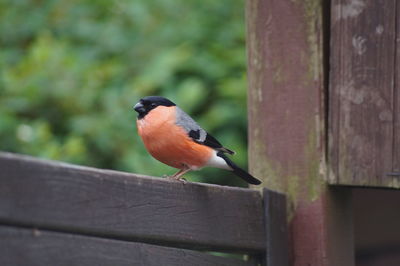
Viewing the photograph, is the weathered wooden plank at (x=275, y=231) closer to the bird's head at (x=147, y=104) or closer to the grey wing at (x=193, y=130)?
the grey wing at (x=193, y=130)

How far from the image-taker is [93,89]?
190 inches

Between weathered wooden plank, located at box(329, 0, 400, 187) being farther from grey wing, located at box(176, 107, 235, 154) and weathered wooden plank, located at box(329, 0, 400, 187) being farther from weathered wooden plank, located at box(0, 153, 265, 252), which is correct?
grey wing, located at box(176, 107, 235, 154)

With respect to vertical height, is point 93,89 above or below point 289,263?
above

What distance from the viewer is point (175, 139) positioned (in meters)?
3.23

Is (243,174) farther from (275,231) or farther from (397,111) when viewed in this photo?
(397,111)

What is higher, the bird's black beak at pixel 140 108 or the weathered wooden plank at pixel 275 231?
the bird's black beak at pixel 140 108

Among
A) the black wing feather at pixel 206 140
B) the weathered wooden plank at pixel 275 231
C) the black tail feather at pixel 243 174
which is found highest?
the black wing feather at pixel 206 140

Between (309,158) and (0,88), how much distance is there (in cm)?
237

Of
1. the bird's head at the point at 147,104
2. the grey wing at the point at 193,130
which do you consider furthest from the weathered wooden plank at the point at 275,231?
the bird's head at the point at 147,104

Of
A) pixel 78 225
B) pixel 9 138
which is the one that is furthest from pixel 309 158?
pixel 9 138

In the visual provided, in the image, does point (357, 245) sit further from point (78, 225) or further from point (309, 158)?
point (78, 225)

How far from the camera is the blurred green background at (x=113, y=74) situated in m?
4.57

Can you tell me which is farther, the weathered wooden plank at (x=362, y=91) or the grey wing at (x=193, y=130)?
the grey wing at (x=193, y=130)

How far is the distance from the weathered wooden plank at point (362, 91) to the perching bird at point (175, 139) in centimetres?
48
